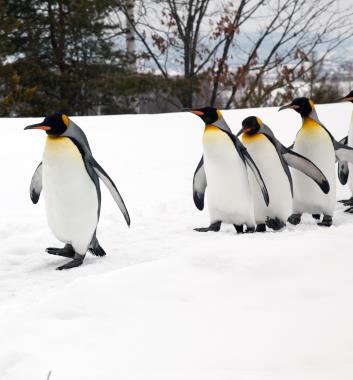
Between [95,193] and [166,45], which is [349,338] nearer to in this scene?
[95,193]

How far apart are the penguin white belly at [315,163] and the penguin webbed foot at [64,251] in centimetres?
190

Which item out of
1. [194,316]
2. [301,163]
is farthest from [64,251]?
[194,316]

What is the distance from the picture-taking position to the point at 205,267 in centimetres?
241

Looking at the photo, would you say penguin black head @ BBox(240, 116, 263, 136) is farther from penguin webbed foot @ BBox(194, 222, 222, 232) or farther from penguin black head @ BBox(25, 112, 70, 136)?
penguin black head @ BBox(25, 112, 70, 136)

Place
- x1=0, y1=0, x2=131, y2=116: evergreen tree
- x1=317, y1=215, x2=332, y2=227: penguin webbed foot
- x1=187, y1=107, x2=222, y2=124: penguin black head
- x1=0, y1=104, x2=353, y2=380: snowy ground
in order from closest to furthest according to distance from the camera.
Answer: x1=0, y1=104, x2=353, y2=380: snowy ground < x1=187, y1=107, x2=222, y2=124: penguin black head < x1=317, y1=215, x2=332, y2=227: penguin webbed foot < x1=0, y1=0, x2=131, y2=116: evergreen tree

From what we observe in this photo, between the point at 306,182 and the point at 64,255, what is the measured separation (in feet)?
6.45

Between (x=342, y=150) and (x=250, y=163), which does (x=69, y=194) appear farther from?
(x=342, y=150)

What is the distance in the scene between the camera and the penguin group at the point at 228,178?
3.68m

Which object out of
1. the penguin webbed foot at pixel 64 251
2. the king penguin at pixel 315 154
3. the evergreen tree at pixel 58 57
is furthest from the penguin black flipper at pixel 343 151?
the evergreen tree at pixel 58 57

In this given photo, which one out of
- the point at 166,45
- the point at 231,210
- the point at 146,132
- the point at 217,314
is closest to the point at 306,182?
the point at 231,210

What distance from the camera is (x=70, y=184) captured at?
3.68 metres

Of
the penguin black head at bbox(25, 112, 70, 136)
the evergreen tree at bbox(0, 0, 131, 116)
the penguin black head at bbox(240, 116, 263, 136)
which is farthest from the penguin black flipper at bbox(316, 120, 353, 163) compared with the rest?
the evergreen tree at bbox(0, 0, 131, 116)

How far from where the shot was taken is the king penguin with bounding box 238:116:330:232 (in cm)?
443

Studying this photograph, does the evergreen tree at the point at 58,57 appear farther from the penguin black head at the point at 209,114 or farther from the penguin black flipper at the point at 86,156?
the penguin black flipper at the point at 86,156
